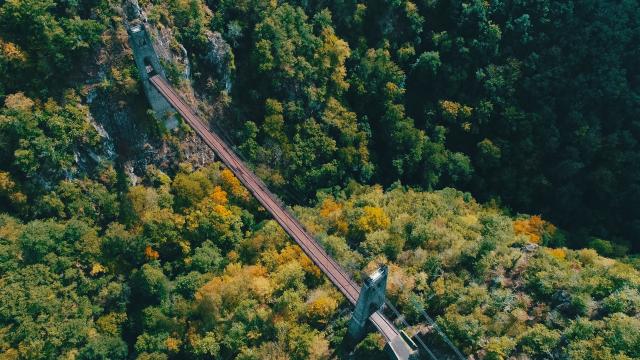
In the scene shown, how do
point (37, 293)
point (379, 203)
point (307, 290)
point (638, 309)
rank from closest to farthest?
point (638, 309) < point (37, 293) < point (307, 290) < point (379, 203)

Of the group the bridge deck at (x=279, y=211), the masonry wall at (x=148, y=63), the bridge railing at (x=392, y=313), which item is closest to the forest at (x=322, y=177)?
the bridge railing at (x=392, y=313)

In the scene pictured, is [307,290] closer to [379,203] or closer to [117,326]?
[379,203]

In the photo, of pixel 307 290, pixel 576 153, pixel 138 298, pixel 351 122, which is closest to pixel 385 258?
pixel 307 290

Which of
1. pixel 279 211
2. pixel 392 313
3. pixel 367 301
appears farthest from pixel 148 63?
pixel 392 313

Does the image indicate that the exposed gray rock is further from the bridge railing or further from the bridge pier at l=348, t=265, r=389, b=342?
the bridge pier at l=348, t=265, r=389, b=342

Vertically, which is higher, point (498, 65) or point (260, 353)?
point (498, 65)
